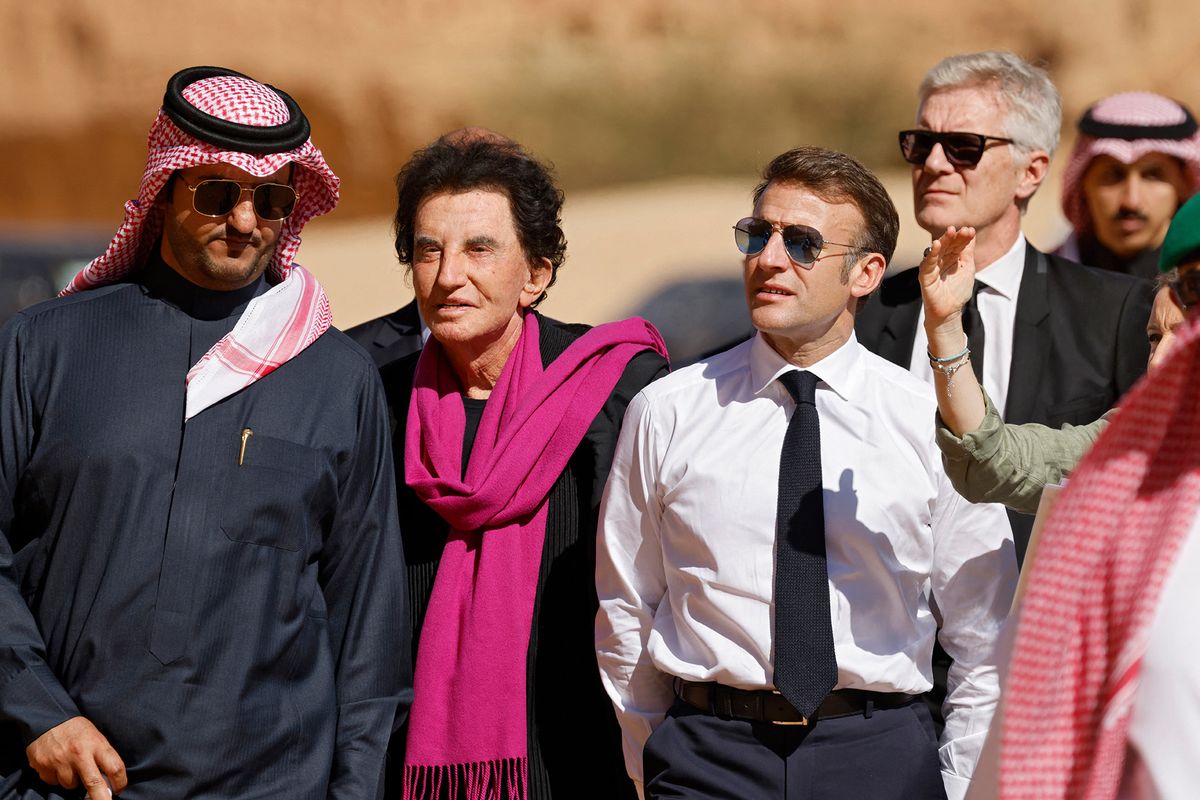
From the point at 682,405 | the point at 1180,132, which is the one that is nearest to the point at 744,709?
the point at 682,405

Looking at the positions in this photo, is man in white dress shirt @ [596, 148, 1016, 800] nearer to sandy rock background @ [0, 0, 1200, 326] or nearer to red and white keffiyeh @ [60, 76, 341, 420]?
red and white keffiyeh @ [60, 76, 341, 420]

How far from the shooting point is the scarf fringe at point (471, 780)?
12.8 feet

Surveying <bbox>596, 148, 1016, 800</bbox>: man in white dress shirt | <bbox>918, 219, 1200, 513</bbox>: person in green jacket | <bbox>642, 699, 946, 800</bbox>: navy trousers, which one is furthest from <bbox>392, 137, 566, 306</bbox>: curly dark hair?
<bbox>642, 699, 946, 800</bbox>: navy trousers

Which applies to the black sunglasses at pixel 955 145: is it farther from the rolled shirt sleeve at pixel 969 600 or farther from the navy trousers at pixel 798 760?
the navy trousers at pixel 798 760

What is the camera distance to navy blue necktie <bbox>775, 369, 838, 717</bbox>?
3348mm

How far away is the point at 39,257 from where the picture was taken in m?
8.29

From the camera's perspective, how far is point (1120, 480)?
7.50ft

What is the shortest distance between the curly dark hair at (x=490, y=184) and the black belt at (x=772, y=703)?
4.42 ft

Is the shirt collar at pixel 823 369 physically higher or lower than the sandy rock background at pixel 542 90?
lower

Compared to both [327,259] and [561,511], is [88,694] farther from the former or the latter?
[327,259]

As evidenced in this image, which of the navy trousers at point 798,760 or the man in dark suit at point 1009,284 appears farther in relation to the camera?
the man in dark suit at point 1009,284

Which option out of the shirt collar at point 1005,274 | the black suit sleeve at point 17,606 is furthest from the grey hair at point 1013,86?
the black suit sleeve at point 17,606

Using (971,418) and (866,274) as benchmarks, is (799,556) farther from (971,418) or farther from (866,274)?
(866,274)

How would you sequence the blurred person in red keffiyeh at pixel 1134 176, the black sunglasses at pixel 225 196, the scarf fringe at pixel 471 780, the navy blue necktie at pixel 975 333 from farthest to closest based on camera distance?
the blurred person in red keffiyeh at pixel 1134 176, the navy blue necktie at pixel 975 333, the scarf fringe at pixel 471 780, the black sunglasses at pixel 225 196
